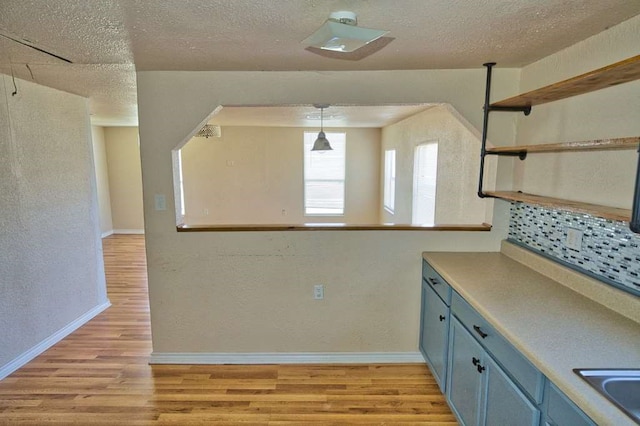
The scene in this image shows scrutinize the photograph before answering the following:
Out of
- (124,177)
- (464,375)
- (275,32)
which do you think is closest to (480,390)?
(464,375)

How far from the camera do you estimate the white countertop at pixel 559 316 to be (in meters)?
1.11

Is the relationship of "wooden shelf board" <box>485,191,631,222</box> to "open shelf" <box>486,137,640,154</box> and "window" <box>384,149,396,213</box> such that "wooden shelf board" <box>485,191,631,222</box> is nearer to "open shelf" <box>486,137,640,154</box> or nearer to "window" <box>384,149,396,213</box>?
"open shelf" <box>486,137,640,154</box>

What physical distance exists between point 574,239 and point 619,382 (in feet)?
3.05

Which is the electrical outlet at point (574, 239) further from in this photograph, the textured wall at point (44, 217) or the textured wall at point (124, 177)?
the textured wall at point (124, 177)

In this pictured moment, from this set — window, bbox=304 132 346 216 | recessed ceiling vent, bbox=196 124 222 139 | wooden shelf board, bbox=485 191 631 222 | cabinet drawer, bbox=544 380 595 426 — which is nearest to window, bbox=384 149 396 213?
window, bbox=304 132 346 216

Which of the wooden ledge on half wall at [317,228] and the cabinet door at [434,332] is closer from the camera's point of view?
the cabinet door at [434,332]

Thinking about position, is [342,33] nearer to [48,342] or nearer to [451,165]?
[451,165]

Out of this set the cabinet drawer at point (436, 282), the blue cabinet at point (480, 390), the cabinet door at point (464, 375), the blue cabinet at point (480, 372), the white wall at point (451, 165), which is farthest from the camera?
the white wall at point (451, 165)

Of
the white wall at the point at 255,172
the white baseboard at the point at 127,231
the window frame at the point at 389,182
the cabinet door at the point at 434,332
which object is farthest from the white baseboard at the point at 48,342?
the window frame at the point at 389,182

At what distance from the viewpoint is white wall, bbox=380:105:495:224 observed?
299 cm

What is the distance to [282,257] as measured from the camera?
2.62 m

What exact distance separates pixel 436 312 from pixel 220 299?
1.56 metres

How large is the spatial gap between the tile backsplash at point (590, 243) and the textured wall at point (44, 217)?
3.64 m

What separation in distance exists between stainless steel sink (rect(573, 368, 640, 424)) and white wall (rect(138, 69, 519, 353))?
58.9 inches
